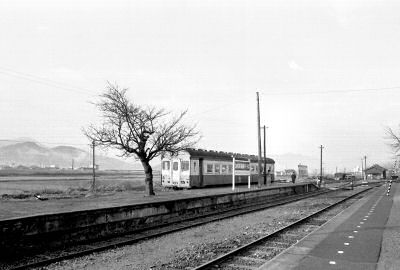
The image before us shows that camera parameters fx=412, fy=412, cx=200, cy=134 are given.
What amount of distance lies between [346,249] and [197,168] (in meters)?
Answer: 21.7

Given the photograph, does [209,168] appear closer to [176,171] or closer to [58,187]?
[176,171]

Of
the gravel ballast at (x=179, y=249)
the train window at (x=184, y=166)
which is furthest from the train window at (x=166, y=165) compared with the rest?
the gravel ballast at (x=179, y=249)

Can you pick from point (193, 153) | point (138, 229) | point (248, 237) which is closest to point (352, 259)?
point (248, 237)

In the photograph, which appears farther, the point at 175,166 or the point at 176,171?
the point at 175,166

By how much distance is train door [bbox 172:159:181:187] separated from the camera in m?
31.9

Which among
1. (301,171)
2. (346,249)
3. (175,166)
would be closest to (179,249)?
(346,249)

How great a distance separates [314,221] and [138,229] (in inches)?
295

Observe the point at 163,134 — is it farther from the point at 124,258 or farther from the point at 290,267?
the point at 290,267

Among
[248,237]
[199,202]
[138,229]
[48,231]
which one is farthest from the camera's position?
[199,202]

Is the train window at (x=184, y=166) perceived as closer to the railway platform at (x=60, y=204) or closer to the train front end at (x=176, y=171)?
the train front end at (x=176, y=171)

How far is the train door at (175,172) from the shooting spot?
1257 inches

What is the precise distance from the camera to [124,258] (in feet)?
33.0

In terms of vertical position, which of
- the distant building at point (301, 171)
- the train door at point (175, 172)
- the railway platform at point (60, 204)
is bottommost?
the distant building at point (301, 171)

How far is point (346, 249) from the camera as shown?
10.5m
